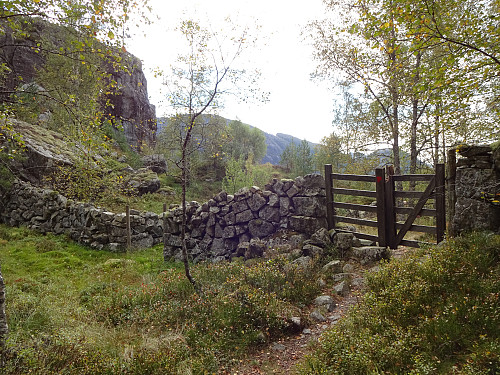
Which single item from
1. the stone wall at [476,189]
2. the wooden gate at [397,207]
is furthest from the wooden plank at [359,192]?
the stone wall at [476,189]

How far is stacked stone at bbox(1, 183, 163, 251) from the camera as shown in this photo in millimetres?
12555

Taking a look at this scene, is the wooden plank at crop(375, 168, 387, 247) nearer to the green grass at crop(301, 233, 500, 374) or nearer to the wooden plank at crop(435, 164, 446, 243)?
the wooden plank at crop(435, 164, 446, 243)

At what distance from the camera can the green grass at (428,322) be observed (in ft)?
10.6

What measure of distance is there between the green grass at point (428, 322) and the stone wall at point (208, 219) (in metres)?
3.98

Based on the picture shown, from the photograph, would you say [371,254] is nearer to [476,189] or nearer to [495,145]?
[476,189]

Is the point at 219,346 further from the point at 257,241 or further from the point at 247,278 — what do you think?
the point at 257,241

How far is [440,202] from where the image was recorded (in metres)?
6.96

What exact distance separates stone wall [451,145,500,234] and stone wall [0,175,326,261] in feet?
11.8

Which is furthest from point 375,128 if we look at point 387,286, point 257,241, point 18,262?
point 18,262

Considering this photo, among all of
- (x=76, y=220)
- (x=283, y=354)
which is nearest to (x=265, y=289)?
(x=283, y=354)

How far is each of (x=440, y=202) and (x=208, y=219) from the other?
733cm

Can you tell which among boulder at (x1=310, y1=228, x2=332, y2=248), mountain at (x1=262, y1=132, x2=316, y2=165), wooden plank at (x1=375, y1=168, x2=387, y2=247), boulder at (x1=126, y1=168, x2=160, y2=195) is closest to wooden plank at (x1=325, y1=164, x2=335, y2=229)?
boulder at (x1=310, y1=228, x2=332, y2=248)

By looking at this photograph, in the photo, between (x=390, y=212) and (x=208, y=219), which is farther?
(x=208, y=219)

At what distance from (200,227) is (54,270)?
5229 mm
